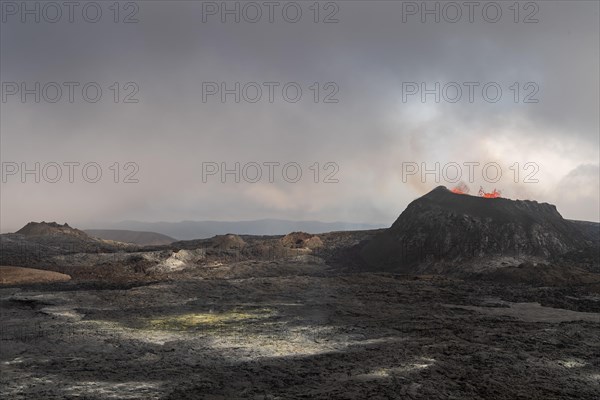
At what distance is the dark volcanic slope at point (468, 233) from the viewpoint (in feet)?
118

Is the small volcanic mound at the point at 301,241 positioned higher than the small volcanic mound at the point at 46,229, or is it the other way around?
the small volcanic mound at the point at 46,229

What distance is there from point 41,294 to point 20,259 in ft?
63.6

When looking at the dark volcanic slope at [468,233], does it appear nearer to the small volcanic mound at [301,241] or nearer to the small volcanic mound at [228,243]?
the small volcanic mound at [301,241]

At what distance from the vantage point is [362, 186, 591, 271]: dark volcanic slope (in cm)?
3603

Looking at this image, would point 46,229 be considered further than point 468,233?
Yes

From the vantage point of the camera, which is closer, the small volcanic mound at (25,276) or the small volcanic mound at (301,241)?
the small volcanic mound at (25,276)

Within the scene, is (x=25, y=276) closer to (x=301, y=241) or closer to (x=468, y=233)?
(x=301, y=241)

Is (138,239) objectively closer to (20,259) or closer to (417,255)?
(20,259)

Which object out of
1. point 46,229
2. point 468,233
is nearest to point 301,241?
point 468,233

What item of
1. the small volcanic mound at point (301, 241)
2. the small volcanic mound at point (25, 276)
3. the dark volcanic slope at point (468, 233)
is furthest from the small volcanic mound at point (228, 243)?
the small volcanic mound at point (25, 276)

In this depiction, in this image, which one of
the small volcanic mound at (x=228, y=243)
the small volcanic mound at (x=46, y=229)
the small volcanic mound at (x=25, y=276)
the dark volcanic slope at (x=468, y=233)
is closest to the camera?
the small volcanic mound at (x=25, y=276)

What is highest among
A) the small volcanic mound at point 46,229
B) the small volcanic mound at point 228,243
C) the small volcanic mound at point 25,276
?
the small volcanic mound at point 46,229

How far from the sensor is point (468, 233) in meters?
37.0

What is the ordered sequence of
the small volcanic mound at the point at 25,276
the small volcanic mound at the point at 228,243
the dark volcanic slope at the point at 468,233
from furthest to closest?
the small volcanic mound at the point at 228,243, the dark volcanic slope at the point at 468,233, the small volcanic mound at the point at 25,276
